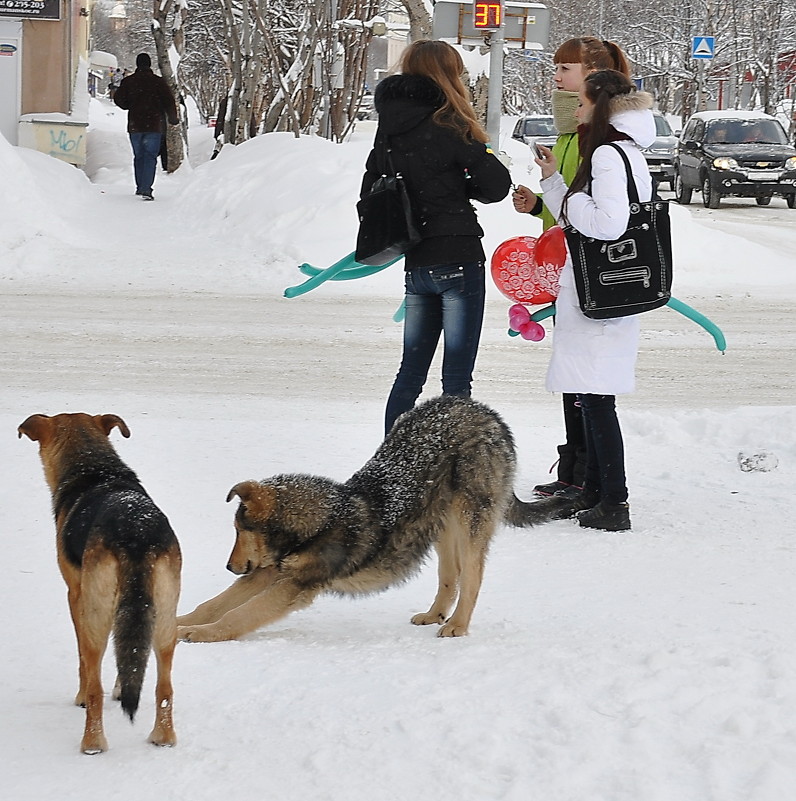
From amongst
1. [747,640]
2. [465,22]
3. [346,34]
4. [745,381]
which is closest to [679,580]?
[747,640]

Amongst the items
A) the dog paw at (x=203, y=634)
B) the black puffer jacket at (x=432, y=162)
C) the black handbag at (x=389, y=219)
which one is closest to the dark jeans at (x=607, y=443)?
the black puffer jacket at (x=432, y=162)

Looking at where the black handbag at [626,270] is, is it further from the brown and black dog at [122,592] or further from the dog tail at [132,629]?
the dog tail at [132,629]

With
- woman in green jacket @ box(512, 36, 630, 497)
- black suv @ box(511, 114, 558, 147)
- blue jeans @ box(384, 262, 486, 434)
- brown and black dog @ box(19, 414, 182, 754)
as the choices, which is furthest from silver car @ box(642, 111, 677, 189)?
brown and black dog @ box(19, 414, 182, 754)

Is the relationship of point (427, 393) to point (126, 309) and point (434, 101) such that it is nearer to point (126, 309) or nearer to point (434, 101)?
point (434, 101)

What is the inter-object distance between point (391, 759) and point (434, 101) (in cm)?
316

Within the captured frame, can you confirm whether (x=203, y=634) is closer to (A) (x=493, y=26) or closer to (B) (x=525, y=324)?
(B) (x=525, y=324)

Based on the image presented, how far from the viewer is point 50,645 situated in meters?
4.07

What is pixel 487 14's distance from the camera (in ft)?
50.9

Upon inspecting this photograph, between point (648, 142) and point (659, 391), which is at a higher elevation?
point (648, 142)

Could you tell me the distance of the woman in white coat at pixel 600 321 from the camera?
5062 millimetres

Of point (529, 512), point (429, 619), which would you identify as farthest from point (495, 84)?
point (429, 619)

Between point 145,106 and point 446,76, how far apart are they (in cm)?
1535

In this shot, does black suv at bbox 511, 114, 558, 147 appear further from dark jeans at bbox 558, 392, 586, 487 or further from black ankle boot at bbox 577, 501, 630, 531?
black ankle boot at bbox 577, 501, 630, 531

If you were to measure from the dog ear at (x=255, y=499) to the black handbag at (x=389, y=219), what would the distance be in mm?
1804
